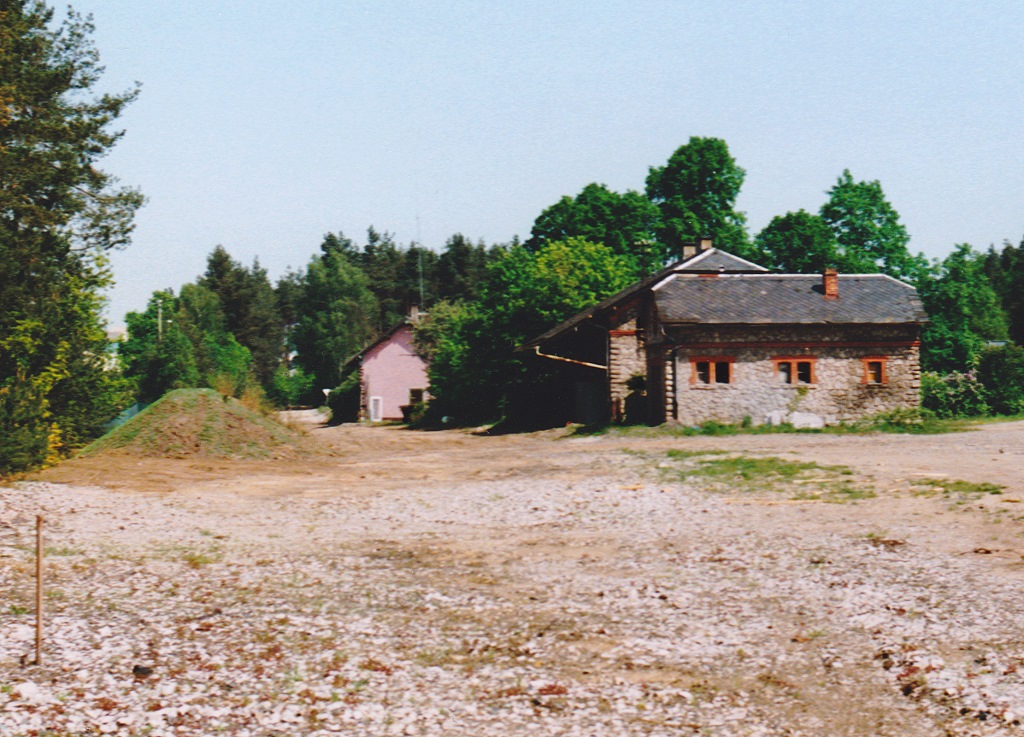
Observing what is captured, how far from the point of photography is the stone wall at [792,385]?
34.2 m

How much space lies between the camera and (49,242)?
28.8 meters

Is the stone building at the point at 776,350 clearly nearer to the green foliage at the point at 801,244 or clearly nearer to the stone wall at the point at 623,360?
the stone wall at the point at 623,360

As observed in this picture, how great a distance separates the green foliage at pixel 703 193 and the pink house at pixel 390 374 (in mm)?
17803

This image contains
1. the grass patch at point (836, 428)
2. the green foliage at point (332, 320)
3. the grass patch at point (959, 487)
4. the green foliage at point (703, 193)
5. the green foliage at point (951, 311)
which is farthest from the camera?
the green foliage at point (332, 320)

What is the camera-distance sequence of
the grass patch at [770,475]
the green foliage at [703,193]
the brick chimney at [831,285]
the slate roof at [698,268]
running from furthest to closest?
the green foliage at [703,193] < the slate roof at [698,268] < the brick chimney at [831,285] < the grass patch at [770,475]

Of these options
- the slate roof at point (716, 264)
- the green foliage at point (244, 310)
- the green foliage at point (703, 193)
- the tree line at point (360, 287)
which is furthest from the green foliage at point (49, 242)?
the green foliage at point (244, 310)

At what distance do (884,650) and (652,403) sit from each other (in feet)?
92.3

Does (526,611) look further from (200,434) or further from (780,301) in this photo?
(780,301)

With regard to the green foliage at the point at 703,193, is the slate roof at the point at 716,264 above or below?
below

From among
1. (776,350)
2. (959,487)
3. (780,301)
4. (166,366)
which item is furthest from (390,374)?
(959,487)

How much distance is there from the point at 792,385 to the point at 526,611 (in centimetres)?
2693

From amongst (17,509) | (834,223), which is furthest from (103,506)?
(834,223)

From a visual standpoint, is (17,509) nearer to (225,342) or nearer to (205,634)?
(205,634)

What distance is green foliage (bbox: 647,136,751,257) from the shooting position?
61312 millimetres
